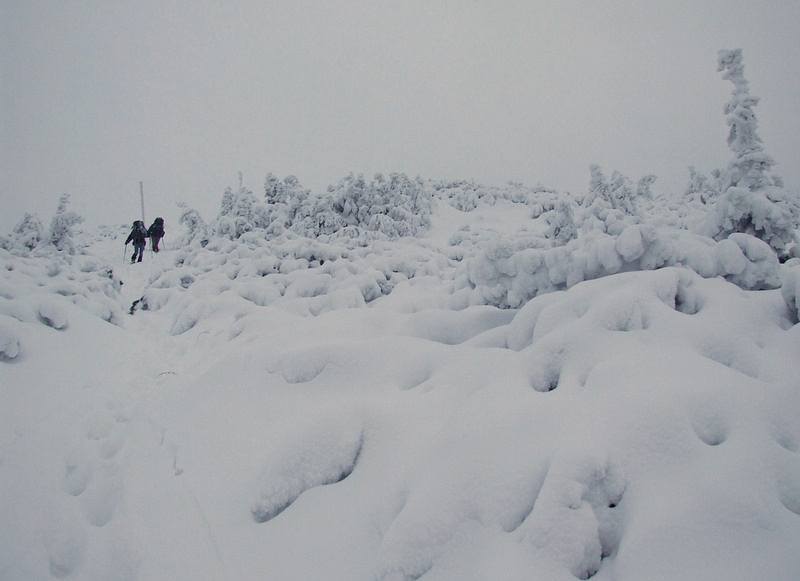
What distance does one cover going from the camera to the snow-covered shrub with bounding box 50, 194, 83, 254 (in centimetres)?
1446

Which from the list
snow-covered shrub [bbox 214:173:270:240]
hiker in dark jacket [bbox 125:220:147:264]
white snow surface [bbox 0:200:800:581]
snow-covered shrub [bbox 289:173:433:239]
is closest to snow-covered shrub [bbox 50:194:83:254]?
hiker in dark jacket [bbox 125:220:147:264]

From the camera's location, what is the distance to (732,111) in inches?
244

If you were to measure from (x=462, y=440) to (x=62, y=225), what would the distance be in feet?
58.7

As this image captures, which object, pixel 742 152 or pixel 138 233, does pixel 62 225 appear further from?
pixel 742 152

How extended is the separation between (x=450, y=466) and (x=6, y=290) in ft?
21.1

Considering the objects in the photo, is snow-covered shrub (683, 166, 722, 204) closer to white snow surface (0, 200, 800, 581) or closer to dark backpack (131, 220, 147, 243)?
white snow surface (0, 200, 800, 581)

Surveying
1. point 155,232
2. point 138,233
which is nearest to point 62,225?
point 155,232

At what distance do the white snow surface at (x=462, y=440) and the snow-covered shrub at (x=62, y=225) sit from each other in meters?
12.6

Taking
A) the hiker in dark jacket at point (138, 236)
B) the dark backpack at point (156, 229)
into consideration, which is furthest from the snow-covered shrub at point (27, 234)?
the hiker in dark jacket at point (138, 236)

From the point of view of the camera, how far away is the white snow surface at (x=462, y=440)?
1.56 meters

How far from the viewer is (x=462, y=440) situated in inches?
81.6

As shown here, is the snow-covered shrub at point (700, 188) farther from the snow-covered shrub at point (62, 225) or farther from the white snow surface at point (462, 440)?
the snow-covered shrub at point (62, 225)

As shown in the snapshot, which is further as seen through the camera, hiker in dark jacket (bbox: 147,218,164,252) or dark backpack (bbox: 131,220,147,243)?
hiker in dark jacket (bbox: 147,218,164,252)

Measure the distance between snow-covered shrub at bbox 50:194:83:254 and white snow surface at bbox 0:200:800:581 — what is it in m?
12.6
